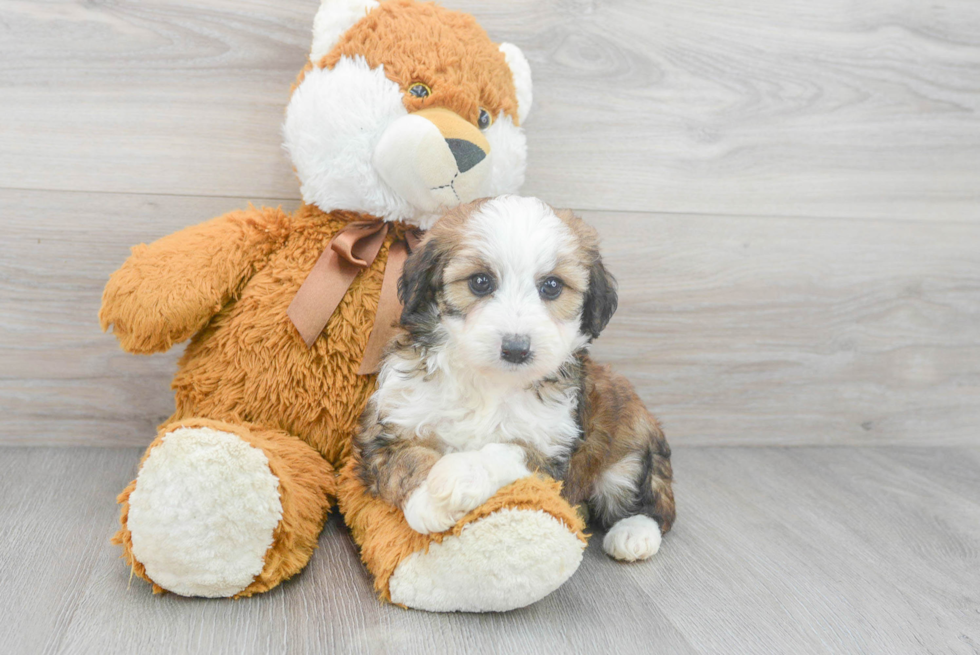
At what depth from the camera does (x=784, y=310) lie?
2.18m

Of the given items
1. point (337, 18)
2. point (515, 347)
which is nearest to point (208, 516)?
point (515, 347)

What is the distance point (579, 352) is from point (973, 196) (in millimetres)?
1596

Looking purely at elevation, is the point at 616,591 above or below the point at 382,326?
below

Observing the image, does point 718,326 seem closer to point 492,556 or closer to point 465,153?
point 465,153

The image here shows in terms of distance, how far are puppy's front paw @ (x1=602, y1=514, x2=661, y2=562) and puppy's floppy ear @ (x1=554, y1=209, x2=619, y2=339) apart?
17.0 inches

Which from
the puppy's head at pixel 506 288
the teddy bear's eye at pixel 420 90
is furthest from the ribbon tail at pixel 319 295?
the teddy bear's eye at pixel 420 90

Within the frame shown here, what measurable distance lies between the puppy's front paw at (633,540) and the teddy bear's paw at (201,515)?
2.22 ft

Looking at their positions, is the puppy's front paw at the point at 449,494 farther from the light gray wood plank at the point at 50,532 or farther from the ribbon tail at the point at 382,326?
the light gray wood plank at the point at 50,532

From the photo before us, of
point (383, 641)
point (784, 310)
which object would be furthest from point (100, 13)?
point (784, 310)

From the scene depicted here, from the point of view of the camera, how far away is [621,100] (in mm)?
1941

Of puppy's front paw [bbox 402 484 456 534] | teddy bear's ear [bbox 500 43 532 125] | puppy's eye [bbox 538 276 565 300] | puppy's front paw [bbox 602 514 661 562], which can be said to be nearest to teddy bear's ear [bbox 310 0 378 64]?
teddy bear's ear [bbox 500 43 532 125]

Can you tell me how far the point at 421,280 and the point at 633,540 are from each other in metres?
0.68

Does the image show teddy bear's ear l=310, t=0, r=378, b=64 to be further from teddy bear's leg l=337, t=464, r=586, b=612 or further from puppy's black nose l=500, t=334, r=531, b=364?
teddy bear's leg l=337, t=464, r=586, b=612

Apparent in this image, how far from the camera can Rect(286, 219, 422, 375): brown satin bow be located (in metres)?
1.48
